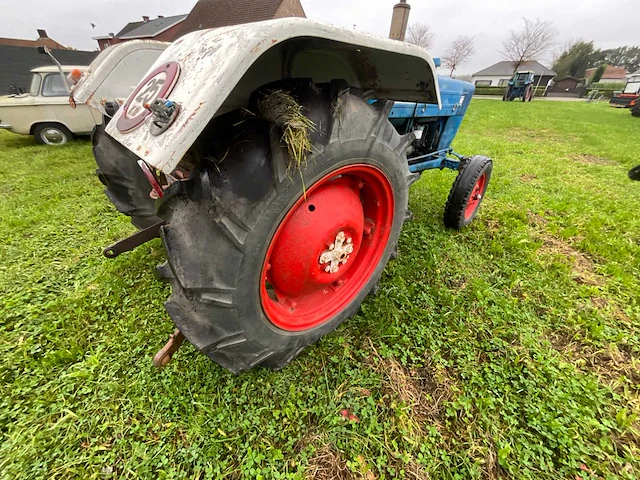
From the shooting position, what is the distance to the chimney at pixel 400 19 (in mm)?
2137

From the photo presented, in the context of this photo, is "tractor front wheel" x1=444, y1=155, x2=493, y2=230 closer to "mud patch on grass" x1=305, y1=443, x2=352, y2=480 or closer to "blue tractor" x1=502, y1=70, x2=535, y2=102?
"mud patch on grass" x1=305, y1=443, x2=352, y2=480

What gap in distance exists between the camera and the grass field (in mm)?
1152

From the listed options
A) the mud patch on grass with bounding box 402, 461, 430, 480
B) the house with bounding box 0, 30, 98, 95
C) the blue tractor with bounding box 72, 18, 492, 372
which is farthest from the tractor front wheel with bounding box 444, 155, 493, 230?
the house with bounding box 0, 30, 98, 95

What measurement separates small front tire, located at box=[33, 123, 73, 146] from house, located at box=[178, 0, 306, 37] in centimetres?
354

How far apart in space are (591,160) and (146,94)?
6867mm

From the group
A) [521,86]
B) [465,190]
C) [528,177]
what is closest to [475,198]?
[465,190]

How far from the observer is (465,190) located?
236cm

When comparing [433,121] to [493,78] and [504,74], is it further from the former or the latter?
[493,78]

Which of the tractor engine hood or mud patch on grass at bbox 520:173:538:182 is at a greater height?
the tractor engine hood

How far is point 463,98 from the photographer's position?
2.75m

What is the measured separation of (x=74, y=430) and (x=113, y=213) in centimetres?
222

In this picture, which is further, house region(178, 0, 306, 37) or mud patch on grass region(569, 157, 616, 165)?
mud patch on grass region(569, 157, 616, 165)

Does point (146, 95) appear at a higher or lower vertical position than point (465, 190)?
higher

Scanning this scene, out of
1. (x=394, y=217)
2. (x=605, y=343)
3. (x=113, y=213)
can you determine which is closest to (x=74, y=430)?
(x=394, y=217)
